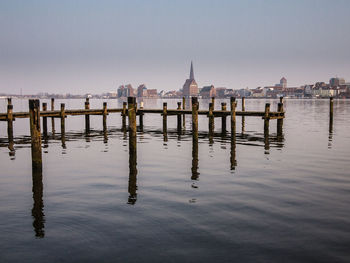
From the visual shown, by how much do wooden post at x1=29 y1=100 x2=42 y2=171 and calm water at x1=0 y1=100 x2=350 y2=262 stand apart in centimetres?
47

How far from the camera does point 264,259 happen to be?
755cm

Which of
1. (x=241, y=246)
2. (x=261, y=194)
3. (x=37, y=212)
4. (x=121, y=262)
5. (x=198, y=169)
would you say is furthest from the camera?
(x=198, y=169)

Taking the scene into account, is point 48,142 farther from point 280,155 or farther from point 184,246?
point 184,246

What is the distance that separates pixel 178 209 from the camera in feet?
35.2

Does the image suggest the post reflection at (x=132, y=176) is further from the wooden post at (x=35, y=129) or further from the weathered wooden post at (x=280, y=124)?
the weathered wooden post at (x=280, y=124)

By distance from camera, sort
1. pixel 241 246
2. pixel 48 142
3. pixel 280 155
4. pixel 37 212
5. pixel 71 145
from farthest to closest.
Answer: pixel 48 142 → pixel 71 145 → pixel 280 155 → pixel 37 212 → pixel 241 246

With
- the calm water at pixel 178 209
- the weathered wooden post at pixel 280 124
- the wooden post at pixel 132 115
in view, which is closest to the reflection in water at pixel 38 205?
the calm water at pixel 178 209

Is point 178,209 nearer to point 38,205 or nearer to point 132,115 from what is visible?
point 38,205

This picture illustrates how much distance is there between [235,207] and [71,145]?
16.9m

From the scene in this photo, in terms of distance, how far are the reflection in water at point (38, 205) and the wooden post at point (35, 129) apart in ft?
0.57

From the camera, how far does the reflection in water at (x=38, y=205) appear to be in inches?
363

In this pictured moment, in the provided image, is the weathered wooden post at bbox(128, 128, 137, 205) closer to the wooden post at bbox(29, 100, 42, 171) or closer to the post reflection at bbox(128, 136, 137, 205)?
the post reflection at bbox(128, 136, 137, 205)

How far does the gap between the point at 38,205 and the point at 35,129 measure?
282 cm

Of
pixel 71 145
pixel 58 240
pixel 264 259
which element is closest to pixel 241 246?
pixel 264 259
